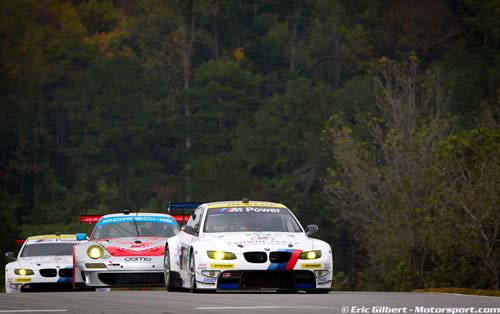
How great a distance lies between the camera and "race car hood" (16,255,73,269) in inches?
1106

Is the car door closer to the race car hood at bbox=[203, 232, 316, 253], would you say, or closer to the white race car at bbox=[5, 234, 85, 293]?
the race car hood at bbox=[203, 232, 316, 253]

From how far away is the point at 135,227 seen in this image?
25.2 metres

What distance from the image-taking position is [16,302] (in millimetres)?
17812

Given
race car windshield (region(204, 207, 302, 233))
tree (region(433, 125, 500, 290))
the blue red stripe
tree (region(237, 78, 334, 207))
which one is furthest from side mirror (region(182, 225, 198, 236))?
tree (region(237, 78, 334, 207))

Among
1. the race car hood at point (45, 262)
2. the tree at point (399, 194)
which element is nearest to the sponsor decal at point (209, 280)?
the race car hood at point (45, 262)

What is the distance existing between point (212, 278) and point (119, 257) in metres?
3.91

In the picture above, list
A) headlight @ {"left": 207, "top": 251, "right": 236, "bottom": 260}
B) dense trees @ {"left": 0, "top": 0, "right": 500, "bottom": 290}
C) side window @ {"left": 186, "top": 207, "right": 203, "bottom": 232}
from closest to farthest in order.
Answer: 1. headlight @ {"left": 207, "top": 251, "right": 236, "bottom": 260}
2. side window @ {"left": 186, "top": 207, "right": 203, "bottom": 232}
3. dense trees @ {"left": 0, "top": 0, "right": 500, "bottom": 290}

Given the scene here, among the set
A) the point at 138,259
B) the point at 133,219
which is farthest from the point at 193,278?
the point at 133,219

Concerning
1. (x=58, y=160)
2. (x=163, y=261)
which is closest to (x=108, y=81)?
(x=58, y=160)

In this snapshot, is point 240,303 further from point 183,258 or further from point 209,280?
point 183,258

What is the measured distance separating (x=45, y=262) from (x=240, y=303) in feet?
38.7

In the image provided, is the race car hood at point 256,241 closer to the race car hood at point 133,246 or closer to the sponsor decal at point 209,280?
the sponsor decal at point 209,280

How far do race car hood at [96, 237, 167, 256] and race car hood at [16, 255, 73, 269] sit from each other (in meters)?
4.25

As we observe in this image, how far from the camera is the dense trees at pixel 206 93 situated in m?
94.3
